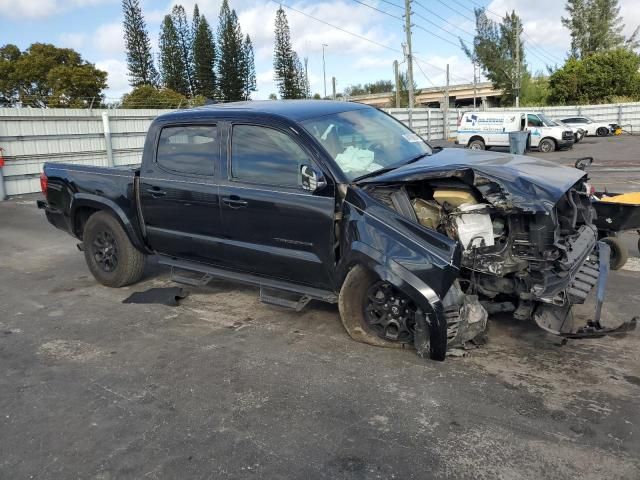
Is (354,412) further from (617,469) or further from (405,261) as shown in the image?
(617,469)

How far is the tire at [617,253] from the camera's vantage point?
5930 millimetres

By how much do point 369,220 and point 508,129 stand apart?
2408cm

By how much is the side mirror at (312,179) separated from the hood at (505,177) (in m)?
0.32

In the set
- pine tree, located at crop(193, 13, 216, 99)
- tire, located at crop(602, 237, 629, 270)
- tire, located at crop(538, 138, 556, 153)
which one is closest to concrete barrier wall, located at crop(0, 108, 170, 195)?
tire, located at crop(602, 237, 629, 270)

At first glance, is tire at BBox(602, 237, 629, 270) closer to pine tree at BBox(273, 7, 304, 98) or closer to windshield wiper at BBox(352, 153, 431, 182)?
windshield wiper at BBox(352, 153, 431, 182)

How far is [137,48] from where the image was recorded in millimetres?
63250

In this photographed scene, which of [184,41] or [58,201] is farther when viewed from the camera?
[184,41]

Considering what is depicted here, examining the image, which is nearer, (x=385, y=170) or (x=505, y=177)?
(x=505, y=177)

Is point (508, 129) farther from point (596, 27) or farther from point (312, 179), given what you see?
point (596, 27)

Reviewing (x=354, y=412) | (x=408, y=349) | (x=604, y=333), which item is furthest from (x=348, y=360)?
(x=604, y=333)

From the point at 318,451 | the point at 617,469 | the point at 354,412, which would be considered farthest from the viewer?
the point at 354,412

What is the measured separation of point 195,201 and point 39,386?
196 cm

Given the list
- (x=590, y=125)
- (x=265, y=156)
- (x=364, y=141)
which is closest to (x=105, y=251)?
(x=265, y=156)

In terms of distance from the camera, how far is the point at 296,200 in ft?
14.2
